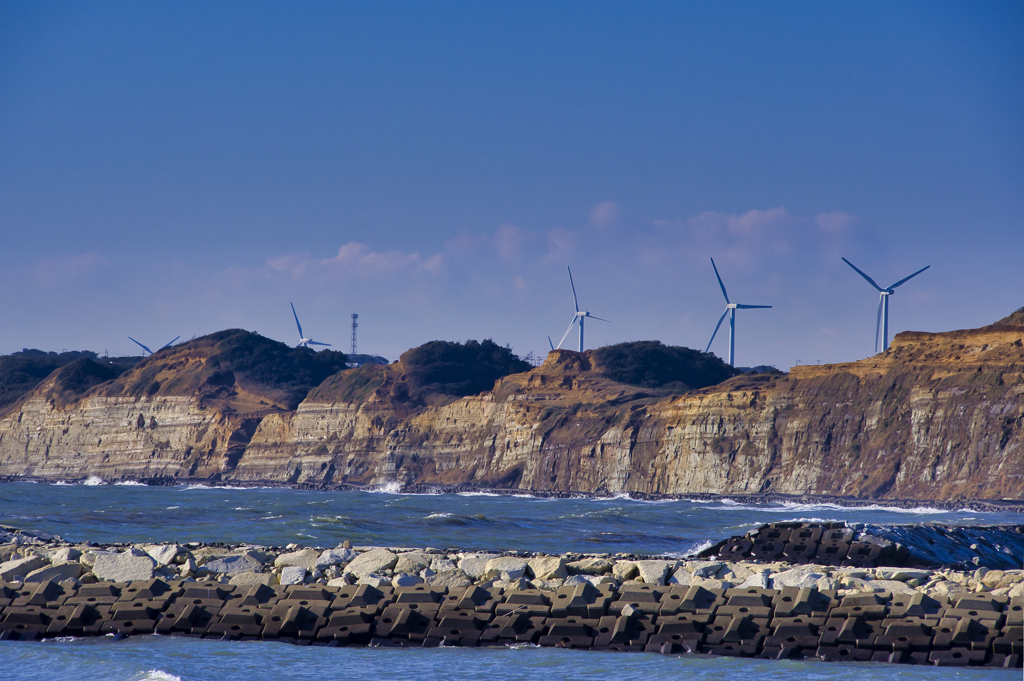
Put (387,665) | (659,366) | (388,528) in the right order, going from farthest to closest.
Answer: (659,366) → (388,528) → (387,665)

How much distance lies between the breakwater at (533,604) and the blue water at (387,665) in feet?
1.41

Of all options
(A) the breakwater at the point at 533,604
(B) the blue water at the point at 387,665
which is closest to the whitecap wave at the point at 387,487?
(A) the breakwater at the point at 533,604

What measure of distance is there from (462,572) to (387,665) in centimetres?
335

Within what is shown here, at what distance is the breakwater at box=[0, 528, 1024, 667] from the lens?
553 inches

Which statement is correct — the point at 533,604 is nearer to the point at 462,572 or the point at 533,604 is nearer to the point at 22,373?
the point at 462,572

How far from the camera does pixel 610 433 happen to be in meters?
100

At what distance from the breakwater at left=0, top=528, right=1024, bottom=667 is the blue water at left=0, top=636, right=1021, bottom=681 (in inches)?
16.9

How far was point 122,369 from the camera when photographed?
15112 centimetres

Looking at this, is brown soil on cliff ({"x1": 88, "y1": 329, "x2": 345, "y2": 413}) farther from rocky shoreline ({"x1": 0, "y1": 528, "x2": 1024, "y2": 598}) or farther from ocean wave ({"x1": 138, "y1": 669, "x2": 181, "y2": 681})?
ocean wave ({"x1": 138, "y1": 669, "x2": 181, "y2": 681})

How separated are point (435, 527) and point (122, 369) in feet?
414

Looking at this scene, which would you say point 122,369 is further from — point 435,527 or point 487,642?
point 487,642

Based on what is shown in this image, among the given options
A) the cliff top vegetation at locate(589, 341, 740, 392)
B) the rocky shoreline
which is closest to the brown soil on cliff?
the cliff top vegetation at locate(589, 341, 740, 392)

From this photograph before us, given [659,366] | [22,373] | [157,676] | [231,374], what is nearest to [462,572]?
[157,676]

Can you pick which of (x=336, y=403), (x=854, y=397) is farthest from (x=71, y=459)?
(x=854, y=397)
